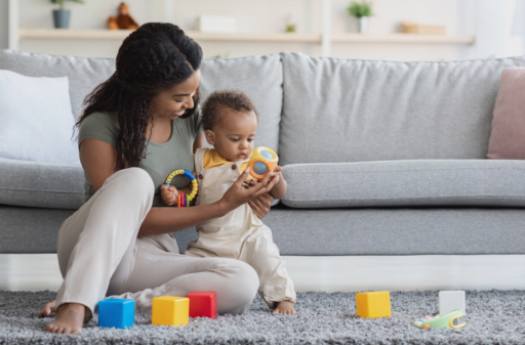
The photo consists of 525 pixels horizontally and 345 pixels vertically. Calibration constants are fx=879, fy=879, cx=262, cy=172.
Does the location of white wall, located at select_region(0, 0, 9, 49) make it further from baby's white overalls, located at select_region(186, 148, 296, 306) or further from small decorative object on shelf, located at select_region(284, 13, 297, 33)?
baby's white overalls, located at select_region(186, 148, 296, 306)

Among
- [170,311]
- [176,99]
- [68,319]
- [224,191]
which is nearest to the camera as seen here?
[68,319]

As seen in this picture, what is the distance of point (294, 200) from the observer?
2631 mm

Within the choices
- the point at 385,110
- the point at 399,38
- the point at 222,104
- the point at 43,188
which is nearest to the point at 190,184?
the point at 222,104

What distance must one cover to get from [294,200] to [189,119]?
521 mm

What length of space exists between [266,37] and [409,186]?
3355 mm

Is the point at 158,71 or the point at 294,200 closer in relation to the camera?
the point at 158,71

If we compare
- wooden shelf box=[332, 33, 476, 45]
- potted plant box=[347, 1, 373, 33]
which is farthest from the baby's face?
potted plant box=[347, 1, 373, 33]

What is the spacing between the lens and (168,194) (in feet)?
6.86

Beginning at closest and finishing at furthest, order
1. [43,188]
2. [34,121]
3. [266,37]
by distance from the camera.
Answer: [43,188], [34,121], [266,37]

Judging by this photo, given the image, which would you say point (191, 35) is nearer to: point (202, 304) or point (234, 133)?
point (234, 133)

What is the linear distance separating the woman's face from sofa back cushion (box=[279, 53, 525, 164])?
113 cm

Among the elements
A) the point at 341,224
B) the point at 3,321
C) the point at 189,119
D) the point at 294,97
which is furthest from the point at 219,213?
the point at 294,97

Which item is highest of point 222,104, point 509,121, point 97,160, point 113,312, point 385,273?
point 222,104

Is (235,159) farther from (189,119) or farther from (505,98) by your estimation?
(505,98)
